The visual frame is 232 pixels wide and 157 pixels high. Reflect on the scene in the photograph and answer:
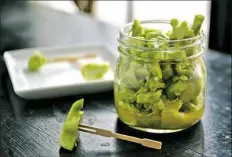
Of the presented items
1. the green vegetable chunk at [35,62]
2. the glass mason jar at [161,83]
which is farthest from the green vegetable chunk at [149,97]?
the green vegetable chunk at [35,62]

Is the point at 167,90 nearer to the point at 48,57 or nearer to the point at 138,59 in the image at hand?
the point at 138,59

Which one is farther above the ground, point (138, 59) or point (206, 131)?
point (138, 59)

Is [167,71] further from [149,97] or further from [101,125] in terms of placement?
[101,125]

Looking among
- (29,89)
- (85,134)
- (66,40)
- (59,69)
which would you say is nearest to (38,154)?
(85,134)

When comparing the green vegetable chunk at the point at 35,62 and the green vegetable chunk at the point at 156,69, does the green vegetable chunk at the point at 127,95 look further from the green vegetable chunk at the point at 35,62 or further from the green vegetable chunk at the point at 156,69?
the green vegetable chunk at the point at 35,62

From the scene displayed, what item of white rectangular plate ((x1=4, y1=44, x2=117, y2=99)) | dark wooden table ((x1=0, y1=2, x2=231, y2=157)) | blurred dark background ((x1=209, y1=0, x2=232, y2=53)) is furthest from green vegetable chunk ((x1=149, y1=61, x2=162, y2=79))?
blurred dark background ((x1=209, y1=0, x2=232, y2=53))

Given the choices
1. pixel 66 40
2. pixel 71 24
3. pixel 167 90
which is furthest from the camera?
pixel 71 24

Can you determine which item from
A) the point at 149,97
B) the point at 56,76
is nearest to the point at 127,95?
the point at 149,97
